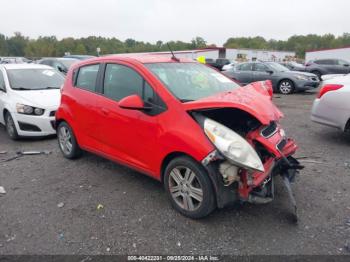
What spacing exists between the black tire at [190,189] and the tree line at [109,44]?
76064mm

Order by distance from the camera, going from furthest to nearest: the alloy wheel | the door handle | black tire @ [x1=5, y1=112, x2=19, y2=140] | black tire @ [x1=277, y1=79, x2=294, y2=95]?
black tire @ [x1=277, y1=79, x2=294, y2=95] → black tire @ [x1=5, y1=112, x2=19, y2=140] → the door handle → the alloy wheel

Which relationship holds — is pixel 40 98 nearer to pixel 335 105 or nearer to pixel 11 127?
pixel 11 127

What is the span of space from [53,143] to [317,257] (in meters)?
5.15

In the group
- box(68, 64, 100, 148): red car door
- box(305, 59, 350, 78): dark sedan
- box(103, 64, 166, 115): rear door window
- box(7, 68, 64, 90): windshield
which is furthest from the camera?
box(305, 59, 350, 78): dark sedan

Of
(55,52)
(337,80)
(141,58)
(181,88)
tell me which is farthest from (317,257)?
(55,52)

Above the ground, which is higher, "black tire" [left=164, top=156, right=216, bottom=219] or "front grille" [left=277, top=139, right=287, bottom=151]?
"front grille" [left=277, top=139, right=287, bottom=151]

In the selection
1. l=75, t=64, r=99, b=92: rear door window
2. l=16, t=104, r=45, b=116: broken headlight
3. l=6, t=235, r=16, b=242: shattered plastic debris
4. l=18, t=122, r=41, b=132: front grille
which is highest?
l=75, t=64, r=99, b=92: rear door window

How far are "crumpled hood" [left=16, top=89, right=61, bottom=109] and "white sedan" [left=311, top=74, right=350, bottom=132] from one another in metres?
5.17

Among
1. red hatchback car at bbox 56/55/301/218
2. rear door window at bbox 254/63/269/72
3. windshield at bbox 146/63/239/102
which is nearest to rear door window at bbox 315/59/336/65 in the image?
rear door window at bbox 254/63/269/72

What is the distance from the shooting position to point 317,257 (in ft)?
8.71

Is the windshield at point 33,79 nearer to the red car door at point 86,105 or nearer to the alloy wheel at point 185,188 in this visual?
the red car door at point 86,105

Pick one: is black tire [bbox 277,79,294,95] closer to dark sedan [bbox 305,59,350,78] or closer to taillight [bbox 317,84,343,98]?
taillight [bbox 317,84,343,98]

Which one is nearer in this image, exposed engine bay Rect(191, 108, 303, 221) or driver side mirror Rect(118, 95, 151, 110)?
exposed engine bay Rect(191, 108, 303, 221)

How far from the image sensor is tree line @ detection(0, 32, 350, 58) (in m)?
83.2
